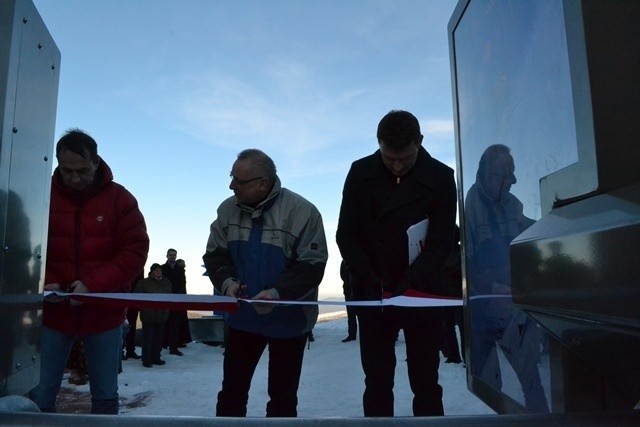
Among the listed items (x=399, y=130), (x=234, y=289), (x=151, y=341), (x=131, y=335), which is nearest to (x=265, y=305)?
(x=234, y=289)

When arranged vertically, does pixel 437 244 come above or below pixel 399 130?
below

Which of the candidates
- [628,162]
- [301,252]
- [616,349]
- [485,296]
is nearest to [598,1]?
[628,162]

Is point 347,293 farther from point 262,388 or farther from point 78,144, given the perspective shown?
point 78,144

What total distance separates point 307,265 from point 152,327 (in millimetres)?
5948

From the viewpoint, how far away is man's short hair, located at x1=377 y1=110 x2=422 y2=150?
2.70 m

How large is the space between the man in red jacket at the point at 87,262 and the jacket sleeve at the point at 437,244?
4.38ft

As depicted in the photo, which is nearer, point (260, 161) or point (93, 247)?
point (93, 247)

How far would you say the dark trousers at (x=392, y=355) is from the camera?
2725mm

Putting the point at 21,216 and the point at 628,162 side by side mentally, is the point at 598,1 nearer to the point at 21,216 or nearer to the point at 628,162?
the point at 628,162

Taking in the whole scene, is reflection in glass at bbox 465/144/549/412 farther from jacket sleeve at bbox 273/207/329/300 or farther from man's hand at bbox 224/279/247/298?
man's hand at bbox 224/279/247/298

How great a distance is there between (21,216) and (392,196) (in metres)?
1.85

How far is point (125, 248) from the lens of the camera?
2.96 meters

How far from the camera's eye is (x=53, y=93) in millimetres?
1509

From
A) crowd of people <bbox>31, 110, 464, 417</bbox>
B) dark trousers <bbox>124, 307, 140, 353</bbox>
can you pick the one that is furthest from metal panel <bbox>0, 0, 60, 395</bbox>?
dark trousers <bbox>124, 307, 140, 353</bbox>
